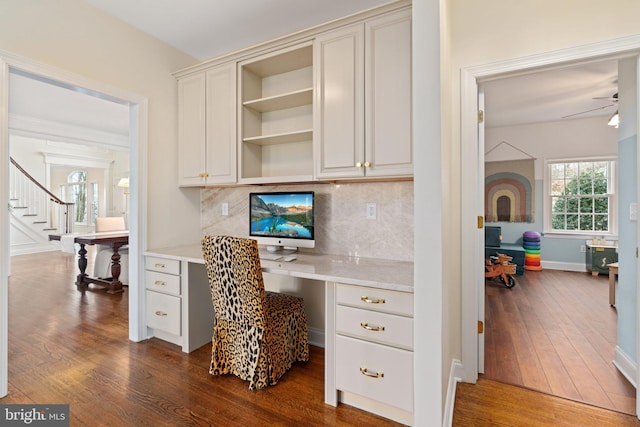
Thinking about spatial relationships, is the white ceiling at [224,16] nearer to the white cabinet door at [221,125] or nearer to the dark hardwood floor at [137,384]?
the white cabinet door at [221,125]

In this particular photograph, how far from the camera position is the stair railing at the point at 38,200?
7.05 m

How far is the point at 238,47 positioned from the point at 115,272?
3.39 m

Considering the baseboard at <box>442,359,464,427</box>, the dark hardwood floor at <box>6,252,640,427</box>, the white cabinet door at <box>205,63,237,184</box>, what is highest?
the white cabinet door at <box>205,63,237,184</box>

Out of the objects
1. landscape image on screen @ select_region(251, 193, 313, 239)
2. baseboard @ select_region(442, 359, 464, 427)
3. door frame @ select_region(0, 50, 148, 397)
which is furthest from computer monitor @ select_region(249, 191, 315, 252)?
baseboard @ select_region(442, 359, 464, 427)

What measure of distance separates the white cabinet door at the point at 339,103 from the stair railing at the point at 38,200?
8001mm

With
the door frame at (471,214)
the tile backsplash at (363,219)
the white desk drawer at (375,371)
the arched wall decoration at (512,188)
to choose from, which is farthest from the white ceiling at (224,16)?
the arched wall decoration at (512,188)

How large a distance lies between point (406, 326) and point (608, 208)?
5868 millimetres

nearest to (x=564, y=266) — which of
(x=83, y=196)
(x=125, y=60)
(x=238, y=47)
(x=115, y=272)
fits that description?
(x=238, y=47)

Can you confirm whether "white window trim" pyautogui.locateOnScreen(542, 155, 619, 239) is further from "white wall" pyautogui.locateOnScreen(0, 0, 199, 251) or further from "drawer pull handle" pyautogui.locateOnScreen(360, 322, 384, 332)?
"white wall" pyautogui.locateOnScreen(0, 0, 199, 251)

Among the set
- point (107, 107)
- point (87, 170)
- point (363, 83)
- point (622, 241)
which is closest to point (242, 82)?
point (363, 83)

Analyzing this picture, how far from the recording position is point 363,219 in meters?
2.37

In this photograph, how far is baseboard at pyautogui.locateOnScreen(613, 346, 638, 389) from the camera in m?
2.01

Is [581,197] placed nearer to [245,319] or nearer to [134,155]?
[245,319]

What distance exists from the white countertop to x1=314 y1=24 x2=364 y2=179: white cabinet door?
0.61m
